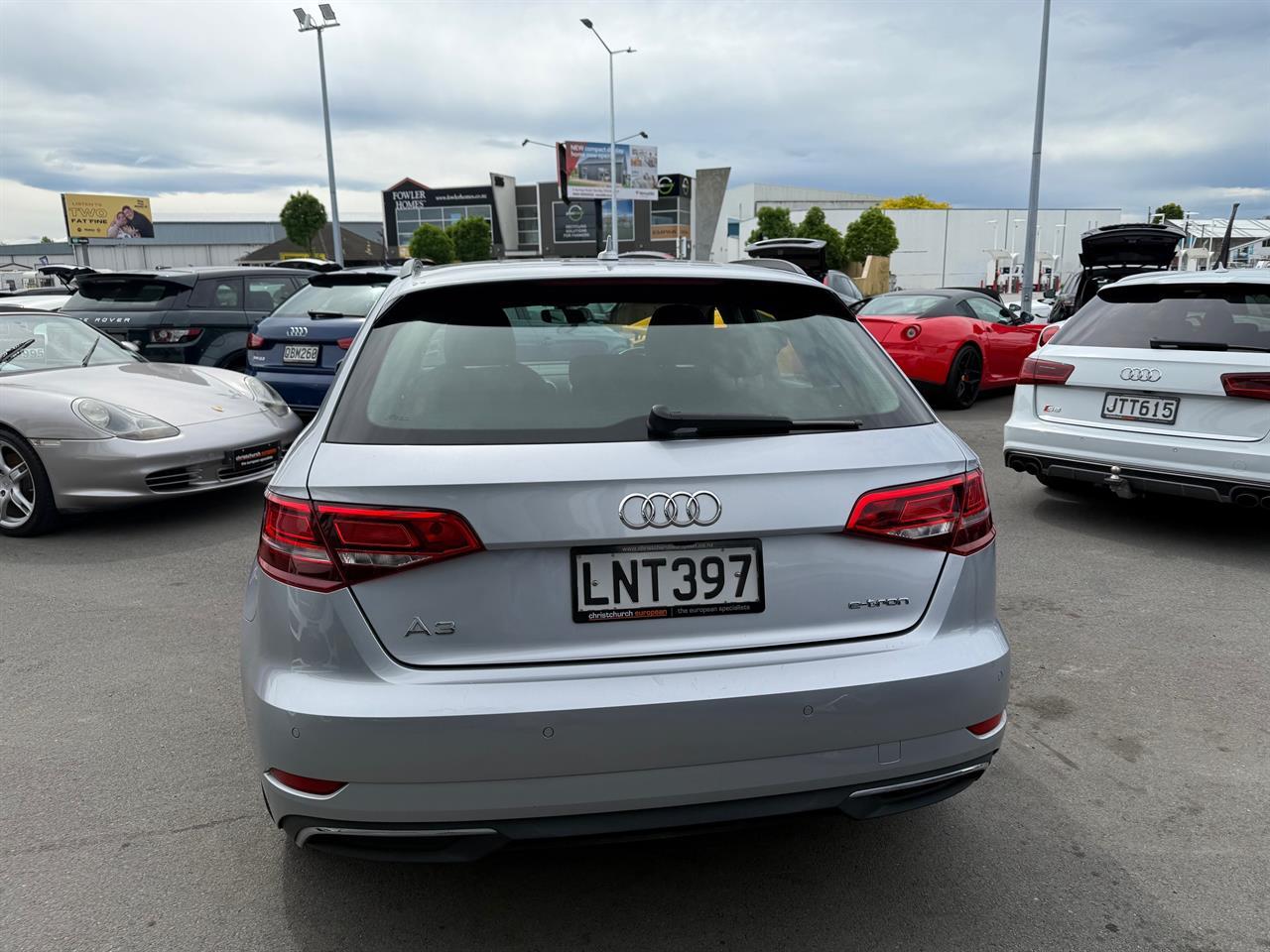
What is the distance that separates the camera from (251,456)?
20.4ft

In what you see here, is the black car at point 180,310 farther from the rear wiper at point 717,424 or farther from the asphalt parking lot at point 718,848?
the rear wiper at point 717,424

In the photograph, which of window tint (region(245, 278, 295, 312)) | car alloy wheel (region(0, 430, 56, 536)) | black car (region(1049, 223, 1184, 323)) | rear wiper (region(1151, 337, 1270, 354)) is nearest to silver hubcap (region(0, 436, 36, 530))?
car alloy wheel (region(0, 430, 56, 536))

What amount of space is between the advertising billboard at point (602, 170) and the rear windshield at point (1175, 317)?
61558 mm

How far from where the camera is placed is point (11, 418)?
5668 millimetres

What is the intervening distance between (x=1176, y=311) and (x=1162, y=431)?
30.8 inches

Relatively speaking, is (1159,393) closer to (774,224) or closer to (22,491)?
(22,491)

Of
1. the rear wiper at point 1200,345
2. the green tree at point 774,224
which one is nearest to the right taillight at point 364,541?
the rear wiper at point 1200,345

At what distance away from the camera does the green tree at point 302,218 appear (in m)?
69.1

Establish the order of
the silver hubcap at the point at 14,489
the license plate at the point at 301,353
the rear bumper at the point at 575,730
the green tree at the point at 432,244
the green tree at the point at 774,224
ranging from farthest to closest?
the green tree at the point at 774,224 < the green tree at the point at 432,244 < the license plate at the point at 301,353 < the silver hubcap at the point at 14,489 < the rear bumper at the point at 575,730

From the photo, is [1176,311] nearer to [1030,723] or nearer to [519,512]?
[1030,723]

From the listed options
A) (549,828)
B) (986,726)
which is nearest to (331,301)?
(549,828)

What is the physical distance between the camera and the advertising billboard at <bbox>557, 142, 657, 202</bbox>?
6406 centimetres

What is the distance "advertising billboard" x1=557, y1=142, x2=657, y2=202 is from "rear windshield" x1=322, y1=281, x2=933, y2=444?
212 ft

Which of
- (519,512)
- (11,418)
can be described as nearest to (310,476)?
(519,512)
